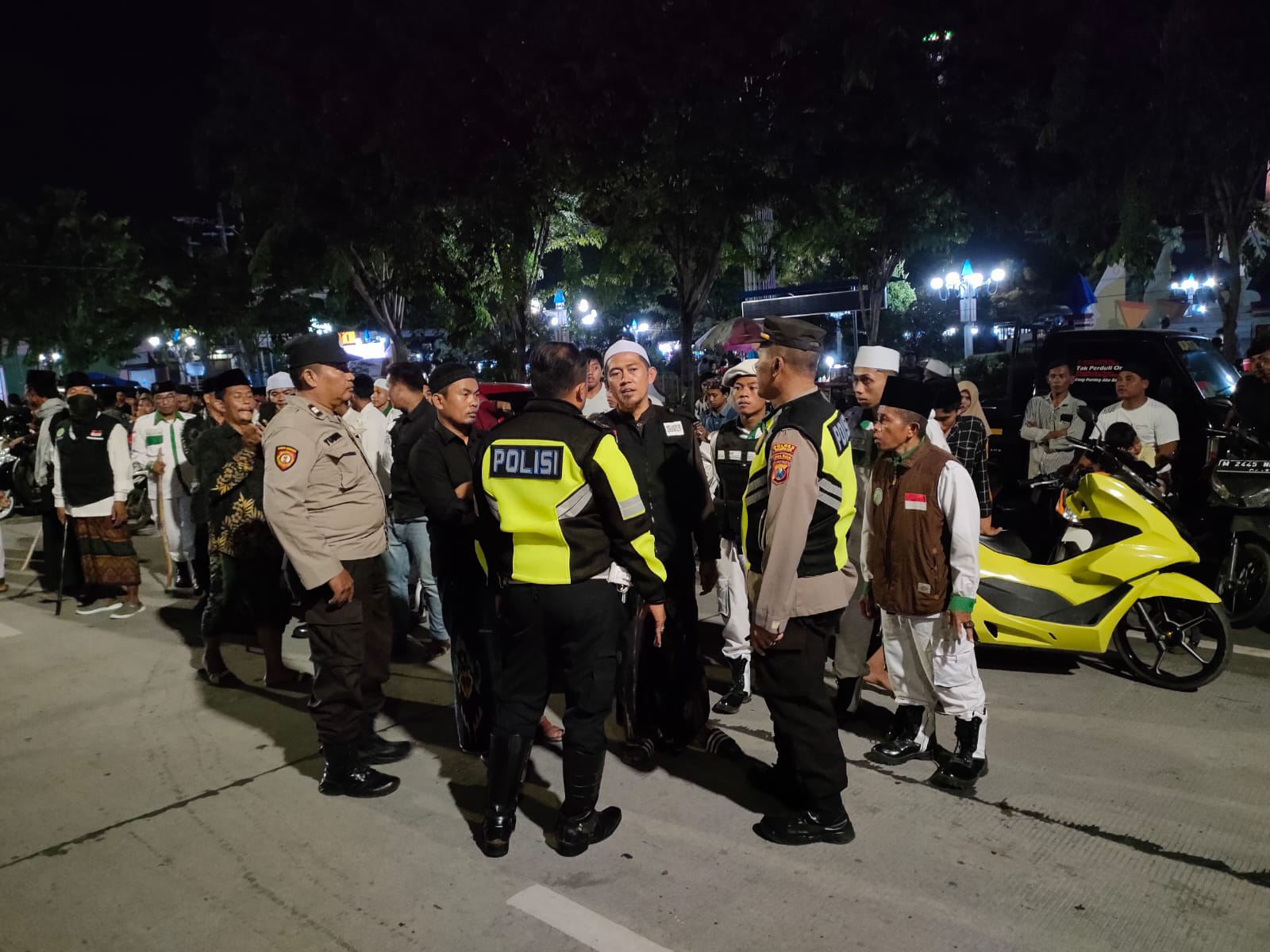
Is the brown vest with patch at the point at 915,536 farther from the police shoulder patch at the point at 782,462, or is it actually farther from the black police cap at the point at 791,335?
the police shoulder patch at the point at 782,462

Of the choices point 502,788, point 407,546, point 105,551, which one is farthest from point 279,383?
point 502,788

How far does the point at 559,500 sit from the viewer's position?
10.4 feet

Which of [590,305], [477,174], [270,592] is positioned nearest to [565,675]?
[270,592]

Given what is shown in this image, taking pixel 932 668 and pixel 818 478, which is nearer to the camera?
pixel 818 478

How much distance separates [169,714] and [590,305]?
34.6 m

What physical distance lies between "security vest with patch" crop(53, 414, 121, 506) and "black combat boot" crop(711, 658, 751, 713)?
5.53m

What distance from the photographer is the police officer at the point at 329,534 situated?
3713 mm

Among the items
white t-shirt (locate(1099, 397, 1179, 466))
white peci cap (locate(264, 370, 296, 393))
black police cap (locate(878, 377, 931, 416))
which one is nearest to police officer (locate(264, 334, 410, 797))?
black police cap (locate(878, 377, 931, 416))

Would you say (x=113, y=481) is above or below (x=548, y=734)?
above

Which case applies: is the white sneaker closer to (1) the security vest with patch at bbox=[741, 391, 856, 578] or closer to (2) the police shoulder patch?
(1) the security vest with patch at bbox=[741, 391, 856, 578]

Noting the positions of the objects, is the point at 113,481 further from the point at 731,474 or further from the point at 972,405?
the point at 972,405

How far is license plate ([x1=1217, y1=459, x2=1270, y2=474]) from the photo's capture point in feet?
18.2

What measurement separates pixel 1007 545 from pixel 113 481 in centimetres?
689

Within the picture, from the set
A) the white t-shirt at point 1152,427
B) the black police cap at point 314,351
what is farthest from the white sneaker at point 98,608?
the white t-shirt at point 1152,427
